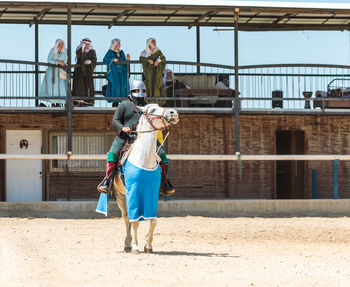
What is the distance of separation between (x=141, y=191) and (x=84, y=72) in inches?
378

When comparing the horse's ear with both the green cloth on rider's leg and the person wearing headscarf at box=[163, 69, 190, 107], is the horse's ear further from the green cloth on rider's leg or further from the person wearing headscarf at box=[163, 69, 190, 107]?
the person wearing headscarf at box=[163, 69, 190, 107]

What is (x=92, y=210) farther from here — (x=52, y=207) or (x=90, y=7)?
(x=90, y=7)

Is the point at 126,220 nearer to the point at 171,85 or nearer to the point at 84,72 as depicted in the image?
the point at 84,72

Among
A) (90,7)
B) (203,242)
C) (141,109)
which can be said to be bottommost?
(203,242)

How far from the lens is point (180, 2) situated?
67.5 ft

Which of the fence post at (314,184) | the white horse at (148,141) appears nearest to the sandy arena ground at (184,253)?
the white horse at (148,141)

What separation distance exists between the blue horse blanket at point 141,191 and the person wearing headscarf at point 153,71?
8.95 metres

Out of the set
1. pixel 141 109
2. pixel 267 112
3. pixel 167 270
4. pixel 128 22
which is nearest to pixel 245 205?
pixel 267 112

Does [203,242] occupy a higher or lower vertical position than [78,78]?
lower

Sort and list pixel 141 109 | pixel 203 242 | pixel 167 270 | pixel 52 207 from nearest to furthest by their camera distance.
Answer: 1. pixel 167 270
2. pixel 141 109
3. pixel 203 242
4. pixel 52 207

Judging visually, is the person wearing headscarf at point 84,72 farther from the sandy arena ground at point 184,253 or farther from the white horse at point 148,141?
the white horse at point 148,141

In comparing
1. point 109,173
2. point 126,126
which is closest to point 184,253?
point 109,173

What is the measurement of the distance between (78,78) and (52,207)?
3479mm

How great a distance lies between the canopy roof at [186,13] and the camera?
20359 millimetres
